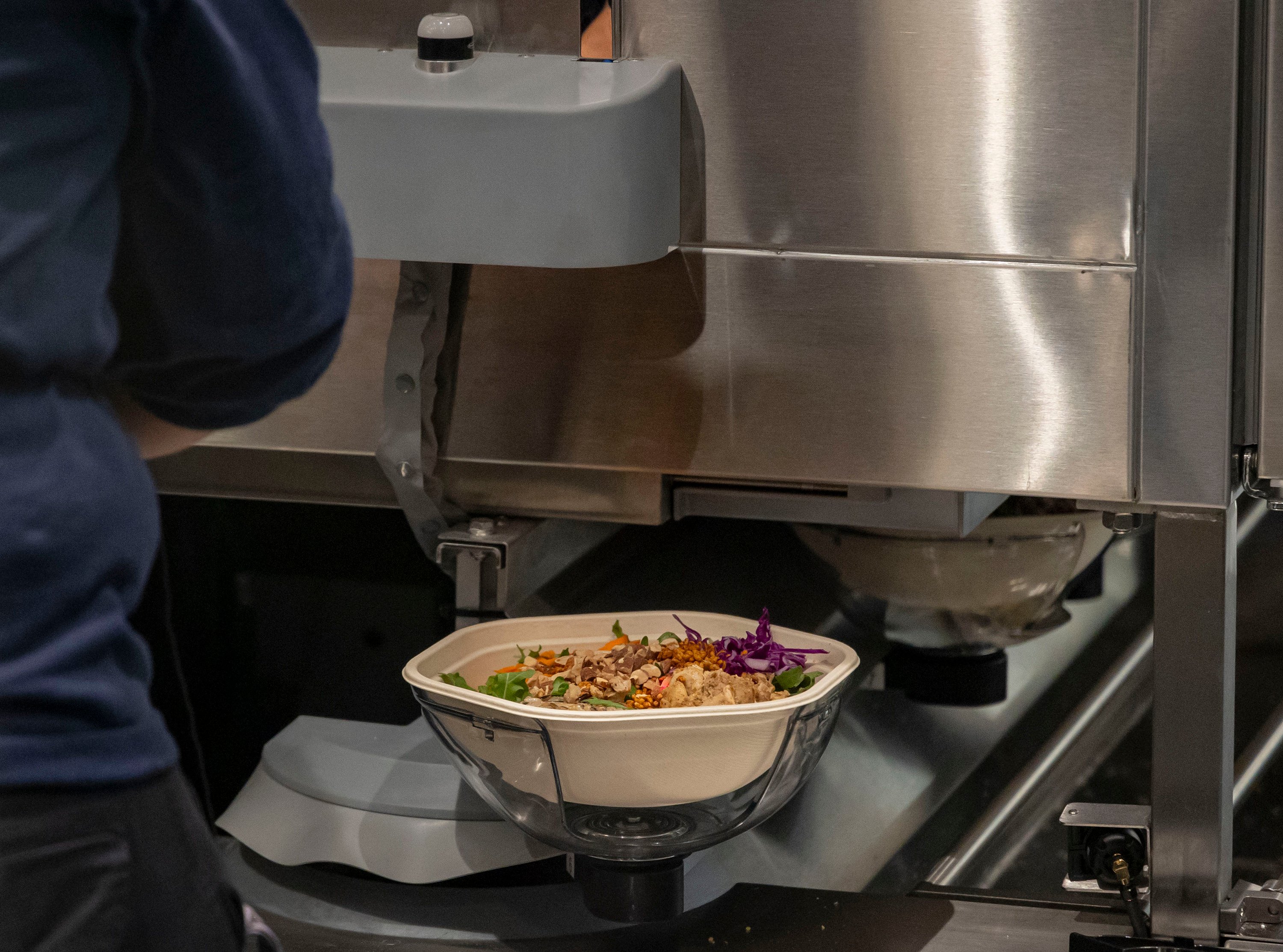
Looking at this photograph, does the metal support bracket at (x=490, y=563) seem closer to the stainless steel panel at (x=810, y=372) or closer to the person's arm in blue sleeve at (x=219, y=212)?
the stainless steel panel at (x=810, y=372)

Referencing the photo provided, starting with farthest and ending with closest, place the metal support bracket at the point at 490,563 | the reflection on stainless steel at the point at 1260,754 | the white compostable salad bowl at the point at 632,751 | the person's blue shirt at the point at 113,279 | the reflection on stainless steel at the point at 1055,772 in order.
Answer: the reflection on stainless steel at the point at 1260,754 → the reflection on stainless steel at the point at 1055,772 → the metal support bracket at the point at 490,563 → the white compostable salad bowl at the point at 632,751 → the person's blue shirt at the point at 113,279

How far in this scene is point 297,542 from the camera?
88 cm

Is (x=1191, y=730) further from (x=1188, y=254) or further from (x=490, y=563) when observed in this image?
(x=490, y=563)

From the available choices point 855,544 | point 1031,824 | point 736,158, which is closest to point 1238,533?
point 1031,824

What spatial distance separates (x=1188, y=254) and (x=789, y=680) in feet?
0.74

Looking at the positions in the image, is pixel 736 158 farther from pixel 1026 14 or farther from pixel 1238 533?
pixel 1238 533

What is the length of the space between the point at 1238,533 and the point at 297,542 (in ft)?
2.62

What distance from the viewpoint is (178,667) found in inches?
9.9

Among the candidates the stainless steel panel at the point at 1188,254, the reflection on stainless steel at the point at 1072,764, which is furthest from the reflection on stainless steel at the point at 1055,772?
the stainless steel panel at the point at 1188,254

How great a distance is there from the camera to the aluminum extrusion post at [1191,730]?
61 cm

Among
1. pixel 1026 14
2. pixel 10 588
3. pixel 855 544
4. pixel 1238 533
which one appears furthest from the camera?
pixel 1238 533

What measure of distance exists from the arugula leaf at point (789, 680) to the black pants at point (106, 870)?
1.21 feet

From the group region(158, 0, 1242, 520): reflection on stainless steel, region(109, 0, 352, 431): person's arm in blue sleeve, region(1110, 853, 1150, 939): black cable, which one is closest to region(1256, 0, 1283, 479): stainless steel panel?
region(158, 0, 1242, 520): reflection on stainless steel

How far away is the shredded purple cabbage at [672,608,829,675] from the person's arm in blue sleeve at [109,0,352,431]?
1.20 ft
